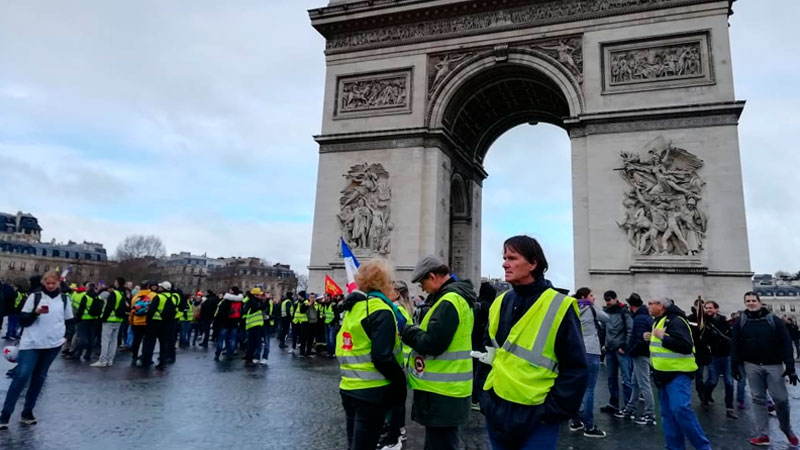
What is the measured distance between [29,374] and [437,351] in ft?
16.0

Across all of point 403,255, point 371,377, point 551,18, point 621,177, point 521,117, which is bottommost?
point 371,377

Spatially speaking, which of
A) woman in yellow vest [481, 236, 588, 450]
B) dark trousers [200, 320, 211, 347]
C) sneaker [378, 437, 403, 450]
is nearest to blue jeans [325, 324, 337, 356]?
dark trousers [200, 320, 211, 347]

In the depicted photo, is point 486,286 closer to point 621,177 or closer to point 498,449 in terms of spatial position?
point 498,449

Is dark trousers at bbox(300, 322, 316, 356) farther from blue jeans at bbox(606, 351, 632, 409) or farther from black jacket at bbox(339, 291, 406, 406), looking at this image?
black jacket at bbox(339, 291, 406, 406)

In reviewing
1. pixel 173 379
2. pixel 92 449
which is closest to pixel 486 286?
pixel 92 449

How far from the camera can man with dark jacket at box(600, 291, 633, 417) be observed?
7062mm

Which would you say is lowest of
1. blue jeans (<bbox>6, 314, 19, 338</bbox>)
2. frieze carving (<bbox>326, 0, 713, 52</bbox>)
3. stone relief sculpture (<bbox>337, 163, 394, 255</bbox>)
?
blue jeans (<bbox>6, 314, 19, 338</bbox>)

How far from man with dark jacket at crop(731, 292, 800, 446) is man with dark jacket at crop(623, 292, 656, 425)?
103 cm

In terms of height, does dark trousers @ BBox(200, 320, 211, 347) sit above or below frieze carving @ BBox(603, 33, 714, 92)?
below

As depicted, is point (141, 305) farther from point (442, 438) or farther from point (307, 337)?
point (442, 438)

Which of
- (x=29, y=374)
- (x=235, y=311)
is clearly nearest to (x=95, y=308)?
(x=235, y=311)

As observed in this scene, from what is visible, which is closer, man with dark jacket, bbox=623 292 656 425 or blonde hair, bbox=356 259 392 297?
blonde hair, bbox=356 259 392 297

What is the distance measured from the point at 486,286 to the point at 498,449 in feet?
12.6

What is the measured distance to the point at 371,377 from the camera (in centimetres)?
328
